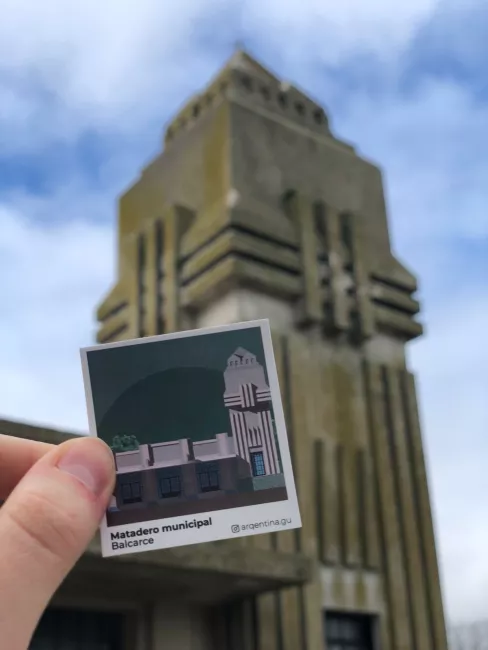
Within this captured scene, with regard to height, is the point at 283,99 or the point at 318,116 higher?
the point at 283,99

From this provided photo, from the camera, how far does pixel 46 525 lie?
208 cm

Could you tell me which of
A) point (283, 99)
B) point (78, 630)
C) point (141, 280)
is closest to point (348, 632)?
point (78, 630)

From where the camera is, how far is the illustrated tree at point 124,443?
2.50 m

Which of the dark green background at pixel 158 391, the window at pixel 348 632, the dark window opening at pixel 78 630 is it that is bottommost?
the window at pixel 348 632

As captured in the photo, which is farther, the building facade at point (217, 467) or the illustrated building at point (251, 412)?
the illustrated building at point (251, 412)

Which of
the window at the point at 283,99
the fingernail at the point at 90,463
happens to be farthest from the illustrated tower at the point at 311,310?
the fingernail at the point at 90,463

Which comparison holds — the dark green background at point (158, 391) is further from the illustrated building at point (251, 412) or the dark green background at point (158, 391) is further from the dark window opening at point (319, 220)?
the dark window opening at point (319, 220)

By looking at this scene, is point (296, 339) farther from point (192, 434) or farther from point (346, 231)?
point (192, 434)

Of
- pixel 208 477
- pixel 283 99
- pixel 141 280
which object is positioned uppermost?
pixel 283 99

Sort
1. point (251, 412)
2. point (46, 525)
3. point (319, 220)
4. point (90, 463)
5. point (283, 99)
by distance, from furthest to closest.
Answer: point (283, 99), point (319, 220), point (251, 412), point (90, 463), point (46, 525)

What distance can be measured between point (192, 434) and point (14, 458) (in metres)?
0.62

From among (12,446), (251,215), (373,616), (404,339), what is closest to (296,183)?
(251,215)

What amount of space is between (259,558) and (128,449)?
7.20 metres

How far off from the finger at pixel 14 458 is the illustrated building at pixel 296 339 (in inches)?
251
